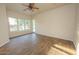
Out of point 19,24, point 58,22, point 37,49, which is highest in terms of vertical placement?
point 58,22

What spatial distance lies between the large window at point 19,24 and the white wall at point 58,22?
0.97m

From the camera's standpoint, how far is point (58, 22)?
615cm

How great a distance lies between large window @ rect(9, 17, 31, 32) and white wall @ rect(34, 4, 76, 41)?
3.20 feet

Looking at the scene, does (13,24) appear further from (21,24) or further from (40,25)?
(40,25)

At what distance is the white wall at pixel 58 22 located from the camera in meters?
5.25

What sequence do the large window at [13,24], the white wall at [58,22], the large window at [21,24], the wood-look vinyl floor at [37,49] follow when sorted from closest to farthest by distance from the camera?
the wood-look vinyl floor at [37,49] < the white wall at [58,22] < the large window at [13,24] < the large window at [21,24]

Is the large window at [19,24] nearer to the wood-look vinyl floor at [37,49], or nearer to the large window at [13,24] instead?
the large window at [13,24]

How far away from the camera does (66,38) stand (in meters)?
5.59

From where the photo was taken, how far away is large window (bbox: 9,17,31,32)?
634cm

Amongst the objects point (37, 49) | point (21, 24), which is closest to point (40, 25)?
point (21, 24)

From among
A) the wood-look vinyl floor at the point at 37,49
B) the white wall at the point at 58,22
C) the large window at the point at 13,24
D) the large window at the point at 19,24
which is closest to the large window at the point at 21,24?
the large window at the point at 19,24

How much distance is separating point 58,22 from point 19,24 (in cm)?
318

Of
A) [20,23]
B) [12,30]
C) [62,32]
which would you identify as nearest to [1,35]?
[12,30]

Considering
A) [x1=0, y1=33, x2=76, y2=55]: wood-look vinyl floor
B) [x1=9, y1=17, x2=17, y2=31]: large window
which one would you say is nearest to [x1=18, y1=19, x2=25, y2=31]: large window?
[x1=9, y1=17, x2=17, y2=31]: large window
